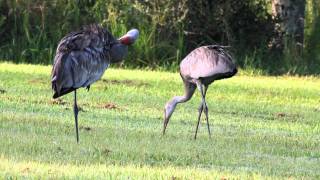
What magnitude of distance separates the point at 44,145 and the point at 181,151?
1.46 m

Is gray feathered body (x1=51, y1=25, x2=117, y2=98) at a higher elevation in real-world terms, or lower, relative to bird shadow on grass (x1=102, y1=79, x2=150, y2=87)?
higher

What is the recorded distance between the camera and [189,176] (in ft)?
25.2

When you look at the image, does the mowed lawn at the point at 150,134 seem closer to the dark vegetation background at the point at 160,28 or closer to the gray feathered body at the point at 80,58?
the gray feathered body at the point at 80,58

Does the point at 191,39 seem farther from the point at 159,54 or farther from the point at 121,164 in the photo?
the point at 121,164

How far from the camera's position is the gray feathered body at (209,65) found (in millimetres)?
11219

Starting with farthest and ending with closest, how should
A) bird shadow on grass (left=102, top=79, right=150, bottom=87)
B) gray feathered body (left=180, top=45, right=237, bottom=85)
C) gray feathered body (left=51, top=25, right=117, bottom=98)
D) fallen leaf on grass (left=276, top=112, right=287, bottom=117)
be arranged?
bird shadow on grass (left=102, top=79, right=150, bottom=87) < fallen leaf on grass (left=276, top=112, right=287, bottom=117) < gray feathered body (left=180, top=45, right=237, bottom=85) < gray feathered body (left=51, top=25, right=117, bottom=98)

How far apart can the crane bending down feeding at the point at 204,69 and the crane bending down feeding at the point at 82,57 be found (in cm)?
126

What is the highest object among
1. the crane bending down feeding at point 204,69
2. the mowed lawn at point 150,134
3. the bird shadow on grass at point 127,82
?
the crane bending down feeding at point 204,69

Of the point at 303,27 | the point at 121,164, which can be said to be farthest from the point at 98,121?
the point at 303,27

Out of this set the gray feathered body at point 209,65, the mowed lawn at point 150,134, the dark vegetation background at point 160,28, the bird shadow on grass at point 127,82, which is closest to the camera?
the mowed lawn at point 150,134

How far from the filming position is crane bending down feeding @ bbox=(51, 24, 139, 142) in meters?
9.84

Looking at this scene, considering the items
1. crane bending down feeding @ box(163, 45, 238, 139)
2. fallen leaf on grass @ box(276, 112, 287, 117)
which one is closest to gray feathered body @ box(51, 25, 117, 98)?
crane bending down feeding @ box(163, 45, 238, 139)

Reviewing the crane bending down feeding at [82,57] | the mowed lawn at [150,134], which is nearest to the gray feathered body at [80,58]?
the crane bending down feeding at [82,57]

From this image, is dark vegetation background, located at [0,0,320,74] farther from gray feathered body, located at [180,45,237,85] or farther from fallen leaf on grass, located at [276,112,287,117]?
gray feathered body, located at [180,45,237,85]
